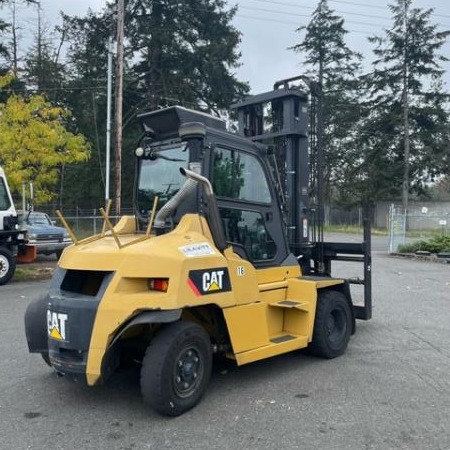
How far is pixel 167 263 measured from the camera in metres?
4.70

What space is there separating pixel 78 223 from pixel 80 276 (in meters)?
24.0

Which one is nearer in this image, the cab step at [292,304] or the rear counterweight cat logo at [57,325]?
the rear counterweight cat logo at [57,325]

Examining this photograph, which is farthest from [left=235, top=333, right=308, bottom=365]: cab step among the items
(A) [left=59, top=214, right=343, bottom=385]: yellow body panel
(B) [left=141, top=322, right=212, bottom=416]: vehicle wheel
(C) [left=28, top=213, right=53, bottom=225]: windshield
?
(C) [left=28, top=213, right=53, bottom=225]: windshield

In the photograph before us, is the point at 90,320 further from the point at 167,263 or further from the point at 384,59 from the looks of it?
the point at 384,59

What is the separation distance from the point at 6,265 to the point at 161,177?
949cm

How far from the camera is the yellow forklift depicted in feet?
15.4

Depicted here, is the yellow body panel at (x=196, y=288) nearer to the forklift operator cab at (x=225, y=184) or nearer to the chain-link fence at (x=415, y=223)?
the forklift operator cab at (x=225, y=184)

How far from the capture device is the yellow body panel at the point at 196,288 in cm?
466

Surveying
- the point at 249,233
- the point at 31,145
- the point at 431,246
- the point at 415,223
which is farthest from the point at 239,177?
the point at 415,223

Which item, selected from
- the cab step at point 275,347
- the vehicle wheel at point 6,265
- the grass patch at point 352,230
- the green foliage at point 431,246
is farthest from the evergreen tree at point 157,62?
the cab step at point 275,347

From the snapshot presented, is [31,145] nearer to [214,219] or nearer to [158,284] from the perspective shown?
[214,219]

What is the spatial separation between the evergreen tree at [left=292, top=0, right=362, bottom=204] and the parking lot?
4570cm

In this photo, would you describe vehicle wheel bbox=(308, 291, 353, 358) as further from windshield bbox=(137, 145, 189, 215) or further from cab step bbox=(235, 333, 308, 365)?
windshield bbox=(137, 145, 189, 215)

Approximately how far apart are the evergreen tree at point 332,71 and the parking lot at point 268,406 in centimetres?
4570
